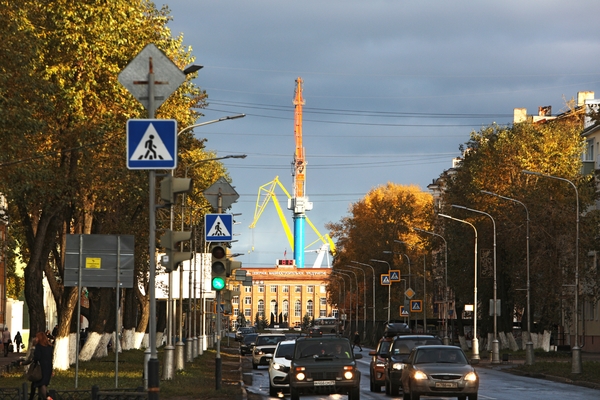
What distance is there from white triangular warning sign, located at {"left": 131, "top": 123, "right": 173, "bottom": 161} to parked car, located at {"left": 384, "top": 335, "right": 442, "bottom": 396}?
16.6 meters

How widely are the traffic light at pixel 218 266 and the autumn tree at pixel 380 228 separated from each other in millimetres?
74450

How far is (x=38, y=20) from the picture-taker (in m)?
32.3

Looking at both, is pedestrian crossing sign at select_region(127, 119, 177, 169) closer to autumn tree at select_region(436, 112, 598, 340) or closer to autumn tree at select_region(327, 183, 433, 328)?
autumn tree at select_region(436, 112, 598, 340)

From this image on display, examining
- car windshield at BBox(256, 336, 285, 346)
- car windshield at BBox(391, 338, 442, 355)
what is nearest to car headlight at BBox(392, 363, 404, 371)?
car windshield at BBox(391, 338, 442, 355)

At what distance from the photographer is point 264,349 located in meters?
52.4

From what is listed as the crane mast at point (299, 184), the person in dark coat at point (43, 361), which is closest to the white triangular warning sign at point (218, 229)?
the person in dark coat at point (43, 361)

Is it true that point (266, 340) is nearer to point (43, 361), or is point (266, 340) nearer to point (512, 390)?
point (512, 390)

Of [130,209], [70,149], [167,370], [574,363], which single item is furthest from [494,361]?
[70,149]

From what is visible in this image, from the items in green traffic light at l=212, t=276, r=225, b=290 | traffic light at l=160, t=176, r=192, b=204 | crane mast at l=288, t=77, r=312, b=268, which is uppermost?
crane mast at l=288, t=77, r=312, b=268

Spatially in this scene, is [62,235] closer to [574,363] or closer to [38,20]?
[38,20]

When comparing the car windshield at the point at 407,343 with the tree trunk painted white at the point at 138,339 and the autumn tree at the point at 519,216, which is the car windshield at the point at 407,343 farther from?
the tree trunk painted white at the point at 138,339

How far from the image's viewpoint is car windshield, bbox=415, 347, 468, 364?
26297 mm

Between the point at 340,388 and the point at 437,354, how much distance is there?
2.42 m

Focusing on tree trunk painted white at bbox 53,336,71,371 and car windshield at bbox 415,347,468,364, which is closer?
car windshield at bbox 415,347,468,364
